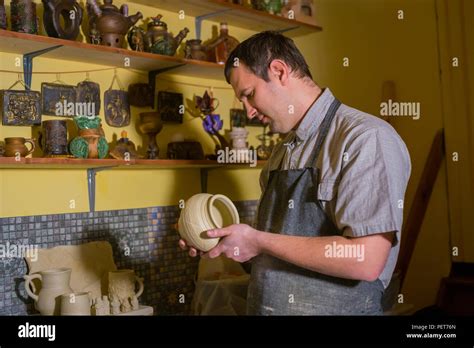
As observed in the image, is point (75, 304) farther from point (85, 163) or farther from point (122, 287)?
point (85, 163)

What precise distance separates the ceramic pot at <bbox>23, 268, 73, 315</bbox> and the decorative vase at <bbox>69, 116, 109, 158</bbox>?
432 mm

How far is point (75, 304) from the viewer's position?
7.12 ft

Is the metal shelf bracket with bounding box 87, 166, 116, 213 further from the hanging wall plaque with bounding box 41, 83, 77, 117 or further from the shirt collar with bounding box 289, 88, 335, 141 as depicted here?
the shirt collar with bounding box 289, 88, 335, 141

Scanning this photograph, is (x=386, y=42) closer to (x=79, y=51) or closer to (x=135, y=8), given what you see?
(x=135, y=8)

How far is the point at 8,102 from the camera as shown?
222 cm

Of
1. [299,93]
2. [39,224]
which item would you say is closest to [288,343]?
[299,93]

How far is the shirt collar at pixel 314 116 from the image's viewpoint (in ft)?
5.80

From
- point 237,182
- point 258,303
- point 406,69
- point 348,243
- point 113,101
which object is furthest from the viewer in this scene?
point 406,69

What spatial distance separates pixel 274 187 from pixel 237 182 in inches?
50.4

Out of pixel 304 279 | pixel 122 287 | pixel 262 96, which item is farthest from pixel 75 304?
pixel 262 96

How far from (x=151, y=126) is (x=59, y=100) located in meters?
0.40

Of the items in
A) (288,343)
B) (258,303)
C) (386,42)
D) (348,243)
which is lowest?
(288,343)

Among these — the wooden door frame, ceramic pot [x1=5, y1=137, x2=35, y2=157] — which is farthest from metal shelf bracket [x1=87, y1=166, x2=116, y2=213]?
the wooden door frame

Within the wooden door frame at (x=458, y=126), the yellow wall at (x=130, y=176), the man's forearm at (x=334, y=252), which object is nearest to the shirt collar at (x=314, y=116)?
the man's forearm at (x=334, y=252)
